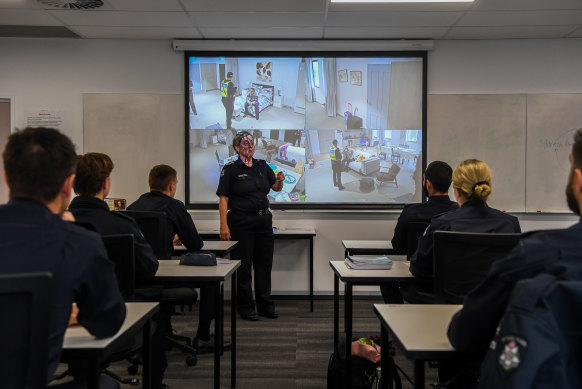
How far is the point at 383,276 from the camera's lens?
254 centimetres

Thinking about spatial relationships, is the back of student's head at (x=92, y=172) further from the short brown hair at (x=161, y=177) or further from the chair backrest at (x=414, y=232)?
the chair backrest at (x=414, y=232)

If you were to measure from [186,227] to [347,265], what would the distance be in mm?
1160

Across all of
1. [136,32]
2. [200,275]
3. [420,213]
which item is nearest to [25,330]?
[200,275]

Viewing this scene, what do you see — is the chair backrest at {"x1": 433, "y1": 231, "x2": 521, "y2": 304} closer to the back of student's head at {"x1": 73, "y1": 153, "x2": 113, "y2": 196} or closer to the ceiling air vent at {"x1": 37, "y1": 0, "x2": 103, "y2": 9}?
the back of student's head at {"x1": 73, "y1": 153, "x2": 113, "y2": 196}

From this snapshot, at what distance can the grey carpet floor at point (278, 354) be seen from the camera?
3047 mm

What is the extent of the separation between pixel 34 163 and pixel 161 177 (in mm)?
2102

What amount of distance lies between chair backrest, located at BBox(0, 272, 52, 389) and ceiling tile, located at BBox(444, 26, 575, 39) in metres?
4.82

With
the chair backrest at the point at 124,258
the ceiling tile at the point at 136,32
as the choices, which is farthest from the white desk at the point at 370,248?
the ceiling tile at the point at 136,32

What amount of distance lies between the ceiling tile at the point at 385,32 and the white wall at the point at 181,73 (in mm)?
286

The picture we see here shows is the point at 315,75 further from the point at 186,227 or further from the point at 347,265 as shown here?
the point at 347,265

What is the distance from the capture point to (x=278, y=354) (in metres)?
3.53

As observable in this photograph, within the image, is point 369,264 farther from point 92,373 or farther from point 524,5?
point 524,5

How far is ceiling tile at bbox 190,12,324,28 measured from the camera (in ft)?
14.9

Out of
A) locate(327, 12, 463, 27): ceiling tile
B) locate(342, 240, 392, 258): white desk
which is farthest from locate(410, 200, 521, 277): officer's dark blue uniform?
locate(327, 12, 463, 27): ceiling tile
